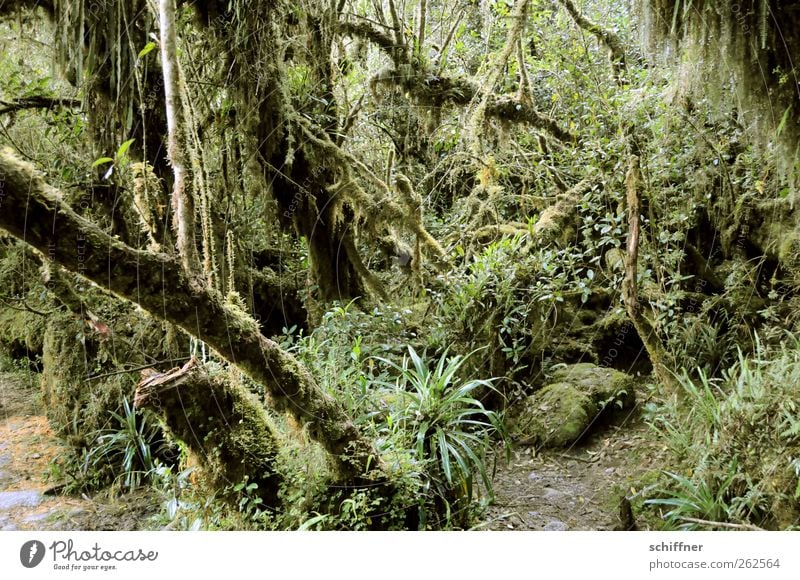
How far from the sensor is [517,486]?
2504 millimetres

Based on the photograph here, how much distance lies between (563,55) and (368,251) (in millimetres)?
1986

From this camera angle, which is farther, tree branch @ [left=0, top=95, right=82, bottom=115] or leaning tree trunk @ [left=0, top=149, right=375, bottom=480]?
tree branch @ [left=0, top=95, right=82, bottom=115]

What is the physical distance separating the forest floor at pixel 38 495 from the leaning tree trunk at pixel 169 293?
1.01 m

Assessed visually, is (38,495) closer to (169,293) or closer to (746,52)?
(169,293)

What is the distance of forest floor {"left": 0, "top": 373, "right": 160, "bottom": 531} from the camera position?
2246 millimetres

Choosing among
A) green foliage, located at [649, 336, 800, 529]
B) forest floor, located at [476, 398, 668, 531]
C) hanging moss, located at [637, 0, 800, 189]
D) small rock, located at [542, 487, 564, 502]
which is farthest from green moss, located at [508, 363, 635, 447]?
hanging moss, located at [637, 0, 800, 189]

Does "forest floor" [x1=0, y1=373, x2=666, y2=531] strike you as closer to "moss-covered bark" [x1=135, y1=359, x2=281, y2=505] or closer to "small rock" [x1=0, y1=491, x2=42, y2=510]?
"small rock" [x1=0, y1=491, x2=42, y2=510]

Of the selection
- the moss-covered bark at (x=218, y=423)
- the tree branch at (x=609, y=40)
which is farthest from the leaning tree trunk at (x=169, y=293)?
the tree branch at (x=609, y=40)

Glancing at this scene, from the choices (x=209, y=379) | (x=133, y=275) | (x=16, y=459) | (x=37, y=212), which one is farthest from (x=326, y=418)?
(x=16, y=459)

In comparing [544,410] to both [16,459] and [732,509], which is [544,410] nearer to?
[732,509]
